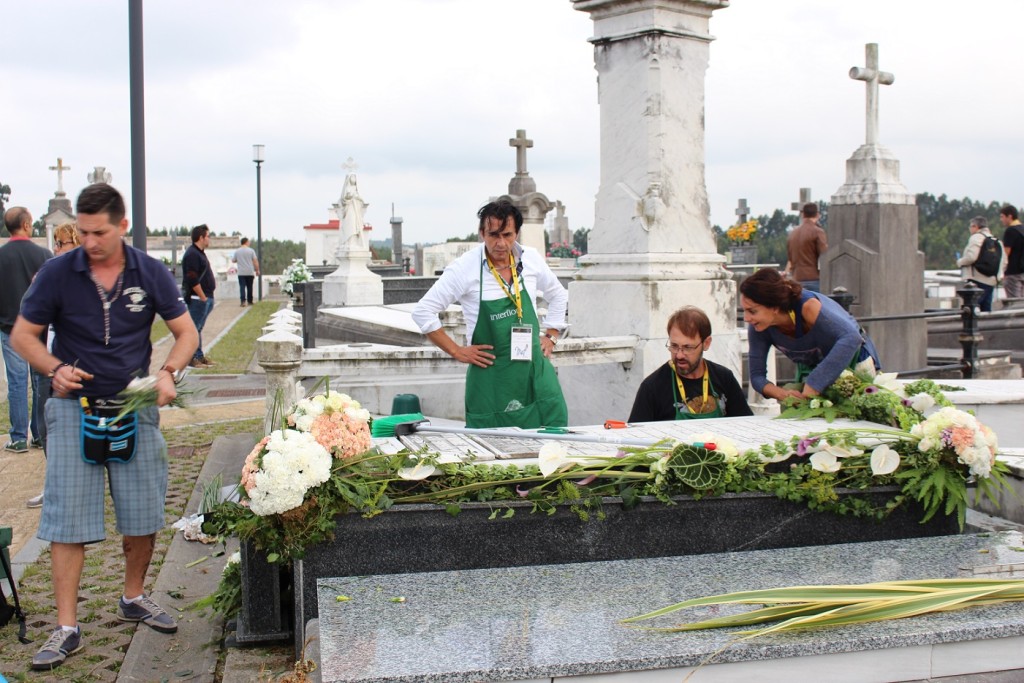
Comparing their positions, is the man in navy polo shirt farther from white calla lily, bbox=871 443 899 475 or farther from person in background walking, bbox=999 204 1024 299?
person in background walking, bbox=999 204 1024 299

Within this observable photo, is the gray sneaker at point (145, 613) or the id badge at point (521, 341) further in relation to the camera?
the id badge at point (521, 341)

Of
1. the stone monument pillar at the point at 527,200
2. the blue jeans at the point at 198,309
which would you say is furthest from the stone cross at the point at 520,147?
the blue jeans at the point at 198,309

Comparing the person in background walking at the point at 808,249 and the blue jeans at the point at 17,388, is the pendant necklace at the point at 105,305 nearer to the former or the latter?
the blue jeans at the point at 17,388

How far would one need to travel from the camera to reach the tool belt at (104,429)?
13.9 feet

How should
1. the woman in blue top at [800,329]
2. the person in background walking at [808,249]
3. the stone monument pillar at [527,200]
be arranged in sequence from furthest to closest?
1. the stone monument pillar at [527,200]
2. the person in background walking at [808,249]
3. the woman in blue top at [800,329]

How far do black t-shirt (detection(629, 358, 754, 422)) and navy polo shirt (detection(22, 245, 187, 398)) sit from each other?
2.47 m

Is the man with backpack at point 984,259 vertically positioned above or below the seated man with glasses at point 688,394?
above

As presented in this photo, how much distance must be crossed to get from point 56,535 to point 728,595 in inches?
103

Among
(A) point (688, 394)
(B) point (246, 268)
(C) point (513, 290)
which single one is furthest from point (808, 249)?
(B) point (246, 268)

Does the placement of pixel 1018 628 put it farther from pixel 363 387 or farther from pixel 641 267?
pixel 363 387

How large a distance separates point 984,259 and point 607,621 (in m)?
13.5

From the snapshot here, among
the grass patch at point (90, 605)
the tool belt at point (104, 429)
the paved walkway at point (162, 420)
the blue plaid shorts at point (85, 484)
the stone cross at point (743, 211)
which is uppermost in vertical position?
the stone cross at point (743, 211)

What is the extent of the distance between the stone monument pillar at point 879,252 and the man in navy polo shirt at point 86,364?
10062 mm

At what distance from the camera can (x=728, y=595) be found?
3594mm
